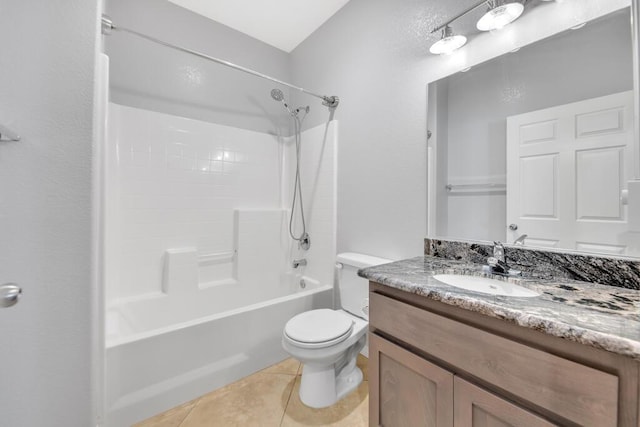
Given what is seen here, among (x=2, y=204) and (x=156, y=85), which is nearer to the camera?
(x=2, y=204)

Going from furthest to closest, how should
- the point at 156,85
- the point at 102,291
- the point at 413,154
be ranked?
the point at 156,85
the point at 413,154
the point at 102,291

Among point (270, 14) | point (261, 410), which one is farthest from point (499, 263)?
point (270, 14)

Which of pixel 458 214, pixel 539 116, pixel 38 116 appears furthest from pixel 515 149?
pixel 38 116

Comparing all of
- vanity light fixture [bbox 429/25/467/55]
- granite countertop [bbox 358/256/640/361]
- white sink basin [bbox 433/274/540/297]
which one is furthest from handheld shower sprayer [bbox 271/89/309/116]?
white sink basin [bbox 433/274/540/297]

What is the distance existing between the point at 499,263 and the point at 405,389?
658 mm

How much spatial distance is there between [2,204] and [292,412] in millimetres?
1508

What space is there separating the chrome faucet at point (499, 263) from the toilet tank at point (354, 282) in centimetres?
65

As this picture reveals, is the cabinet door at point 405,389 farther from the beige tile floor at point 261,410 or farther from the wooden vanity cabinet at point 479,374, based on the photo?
the beige tile floor at point 261,410

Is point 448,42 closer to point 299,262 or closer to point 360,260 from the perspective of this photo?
point 360,260

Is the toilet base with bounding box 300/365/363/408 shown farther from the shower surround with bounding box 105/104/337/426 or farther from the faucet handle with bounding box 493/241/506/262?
the faucet handle with bounding box 493/241/506/262

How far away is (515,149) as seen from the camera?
120 centimetres

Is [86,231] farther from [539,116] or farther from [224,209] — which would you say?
[539,116]

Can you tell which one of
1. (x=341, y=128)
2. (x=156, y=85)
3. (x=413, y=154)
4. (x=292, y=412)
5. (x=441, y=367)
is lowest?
(x=292, y=412)

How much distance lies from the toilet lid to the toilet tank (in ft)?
0.51
